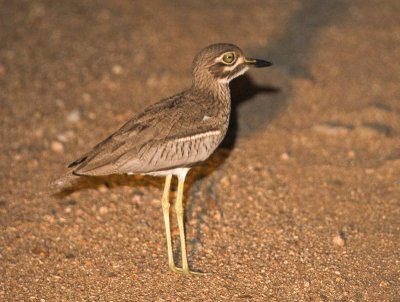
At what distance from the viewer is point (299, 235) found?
4.98 metres

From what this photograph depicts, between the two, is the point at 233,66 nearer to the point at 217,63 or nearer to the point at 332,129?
the point at 217,63

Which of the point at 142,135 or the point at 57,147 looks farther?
the point at 57,147

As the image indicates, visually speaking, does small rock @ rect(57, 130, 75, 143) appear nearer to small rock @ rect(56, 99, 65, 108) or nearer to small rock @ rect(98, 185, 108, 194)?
small rock @ rect(56, 99, 65, 108)

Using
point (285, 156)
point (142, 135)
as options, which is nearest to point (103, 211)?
point (142, 135)

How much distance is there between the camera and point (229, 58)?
4.92 m

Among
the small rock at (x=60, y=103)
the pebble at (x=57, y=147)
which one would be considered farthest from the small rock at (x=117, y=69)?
the pebble at (x=57, y=147)

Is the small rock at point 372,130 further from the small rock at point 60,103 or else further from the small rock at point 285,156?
the small rock at point 60,103

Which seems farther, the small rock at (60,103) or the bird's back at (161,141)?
the small rock at (60,103)

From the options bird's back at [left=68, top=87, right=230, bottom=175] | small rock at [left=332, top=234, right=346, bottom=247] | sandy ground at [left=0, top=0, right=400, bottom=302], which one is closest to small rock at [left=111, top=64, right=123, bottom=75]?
sandy ground at [left=0, top=0, right=400, bottom=302]

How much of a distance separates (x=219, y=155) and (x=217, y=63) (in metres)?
1.27

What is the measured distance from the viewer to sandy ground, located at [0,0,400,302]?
4.59 meters

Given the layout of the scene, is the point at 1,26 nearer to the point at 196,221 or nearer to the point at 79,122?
the point at 79,122

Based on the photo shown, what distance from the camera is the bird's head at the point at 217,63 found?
Result: 4.89 meters

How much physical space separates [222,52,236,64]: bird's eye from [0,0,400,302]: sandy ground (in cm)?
114
